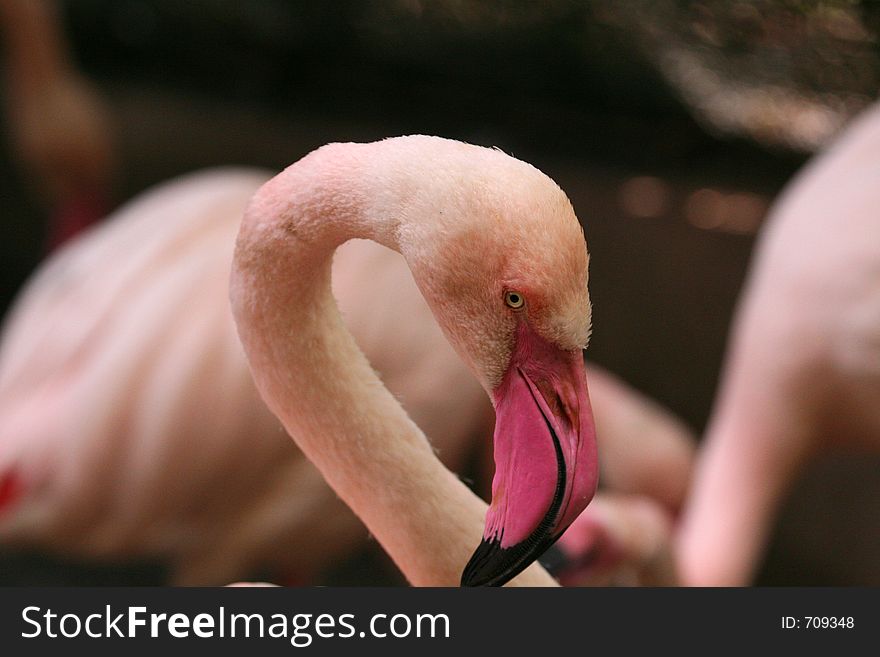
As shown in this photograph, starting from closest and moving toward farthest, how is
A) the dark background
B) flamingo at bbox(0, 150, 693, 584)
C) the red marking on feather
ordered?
flamingo at bbox(0, 150, 693, 584), the dark background, the red marking on feather

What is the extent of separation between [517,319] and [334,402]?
0.21 m

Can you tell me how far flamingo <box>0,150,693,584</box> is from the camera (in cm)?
186

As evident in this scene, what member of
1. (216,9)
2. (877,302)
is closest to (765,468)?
(877,302)

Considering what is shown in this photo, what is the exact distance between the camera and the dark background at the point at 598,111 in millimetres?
2572

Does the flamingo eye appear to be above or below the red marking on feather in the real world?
below

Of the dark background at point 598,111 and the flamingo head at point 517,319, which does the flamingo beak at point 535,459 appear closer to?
the flamingo head at point 517,319

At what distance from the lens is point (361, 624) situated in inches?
32.1

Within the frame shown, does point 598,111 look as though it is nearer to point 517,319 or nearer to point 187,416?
point 187,416

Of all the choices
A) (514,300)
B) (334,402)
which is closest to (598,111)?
(334,402)

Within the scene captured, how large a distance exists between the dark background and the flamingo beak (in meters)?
1.74

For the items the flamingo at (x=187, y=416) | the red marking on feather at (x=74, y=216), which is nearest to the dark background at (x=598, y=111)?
the red marking on feather at (x=74, y=216)

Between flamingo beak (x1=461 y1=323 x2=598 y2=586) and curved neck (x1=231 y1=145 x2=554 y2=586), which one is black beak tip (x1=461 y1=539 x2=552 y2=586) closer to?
flamingo beak (x1=461 y1=323 x2=598 y2=586)

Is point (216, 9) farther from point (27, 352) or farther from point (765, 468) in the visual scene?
point (765, 468)

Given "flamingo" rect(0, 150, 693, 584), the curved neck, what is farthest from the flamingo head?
"flamingo" rect(0, 150, 693, 584)
